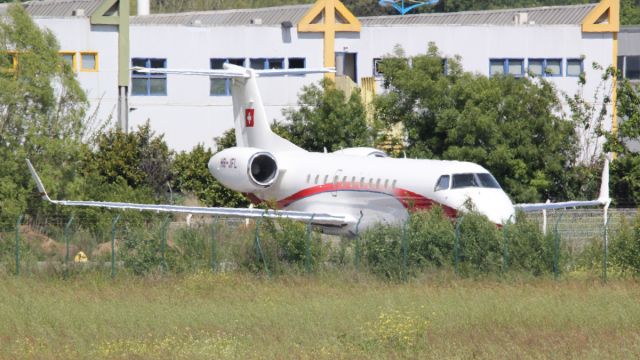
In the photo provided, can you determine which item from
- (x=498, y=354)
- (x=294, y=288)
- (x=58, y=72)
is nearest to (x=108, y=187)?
(x=58, y=72)

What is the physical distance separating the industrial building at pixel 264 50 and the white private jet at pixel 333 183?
9312 mm

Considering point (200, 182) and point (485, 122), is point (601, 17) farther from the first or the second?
point (200, 182)

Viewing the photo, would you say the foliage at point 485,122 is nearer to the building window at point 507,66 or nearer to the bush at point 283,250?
the building window at point 507,66

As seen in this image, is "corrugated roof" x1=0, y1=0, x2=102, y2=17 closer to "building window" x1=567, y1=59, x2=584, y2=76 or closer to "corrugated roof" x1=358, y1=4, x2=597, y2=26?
"corrugated roof" x1=358, y1=4, x2=597, y2=26

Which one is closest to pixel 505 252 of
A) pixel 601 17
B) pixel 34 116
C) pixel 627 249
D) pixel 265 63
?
pixel 627 249

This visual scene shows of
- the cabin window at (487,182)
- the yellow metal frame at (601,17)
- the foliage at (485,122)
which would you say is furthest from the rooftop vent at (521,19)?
the cabin window at (487,182)

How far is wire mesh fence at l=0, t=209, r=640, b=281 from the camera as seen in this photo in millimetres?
31219

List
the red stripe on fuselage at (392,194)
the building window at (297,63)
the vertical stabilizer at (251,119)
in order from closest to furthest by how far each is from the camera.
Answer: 1. the red stripe on fuselage at (392,194)
2. the vertical stabilizer at (251,119)
3. the building window at (297,63)

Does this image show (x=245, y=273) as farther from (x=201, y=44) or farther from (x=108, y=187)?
(x=201, y=44)

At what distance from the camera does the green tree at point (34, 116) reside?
131ft

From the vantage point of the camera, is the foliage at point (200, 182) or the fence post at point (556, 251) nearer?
the fence post at point (556, 251)

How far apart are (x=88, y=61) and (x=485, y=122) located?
1735 cm

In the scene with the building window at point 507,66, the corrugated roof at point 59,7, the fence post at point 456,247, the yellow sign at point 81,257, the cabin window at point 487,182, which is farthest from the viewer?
the building window at point 507,66

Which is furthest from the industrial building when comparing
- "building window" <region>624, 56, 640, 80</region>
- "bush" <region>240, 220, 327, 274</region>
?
"building window" <region>624, 56, 640, 80</region>
